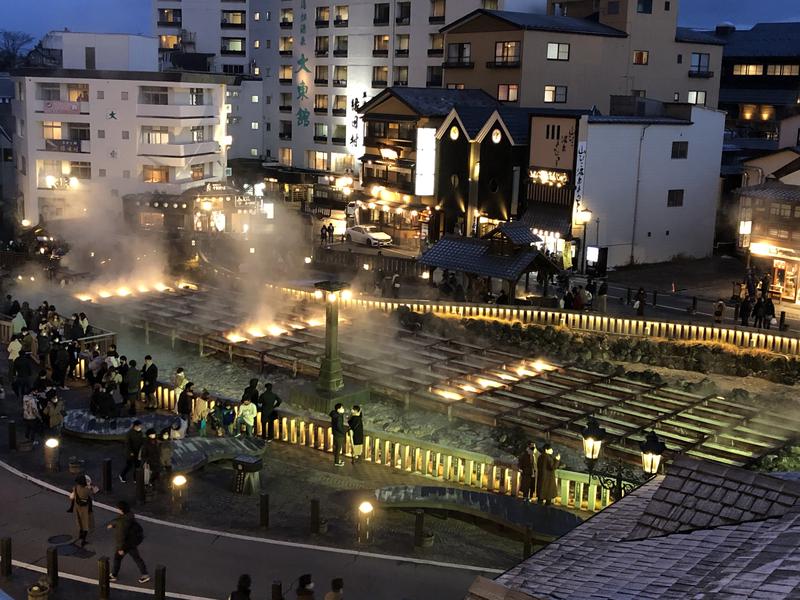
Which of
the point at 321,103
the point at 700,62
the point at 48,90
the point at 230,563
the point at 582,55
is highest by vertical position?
the point at 700,62

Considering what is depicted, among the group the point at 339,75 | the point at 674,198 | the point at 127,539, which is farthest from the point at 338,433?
the point at 339,75

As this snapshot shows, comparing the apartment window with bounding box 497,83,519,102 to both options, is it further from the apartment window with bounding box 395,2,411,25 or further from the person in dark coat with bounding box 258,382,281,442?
the person in dark coat with bounding box 258,382,281,442

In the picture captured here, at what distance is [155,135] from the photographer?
5631 cm

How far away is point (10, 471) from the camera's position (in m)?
18.2

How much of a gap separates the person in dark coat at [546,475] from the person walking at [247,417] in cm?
668

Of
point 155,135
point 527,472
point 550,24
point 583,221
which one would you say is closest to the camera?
point 527,472

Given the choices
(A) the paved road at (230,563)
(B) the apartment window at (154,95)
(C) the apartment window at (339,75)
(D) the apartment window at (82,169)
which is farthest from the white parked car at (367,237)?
(A) the paved road at (230,563)

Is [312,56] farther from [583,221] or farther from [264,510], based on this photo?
[264,510]

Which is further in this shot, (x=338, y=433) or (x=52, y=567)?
(x=338, y=433)

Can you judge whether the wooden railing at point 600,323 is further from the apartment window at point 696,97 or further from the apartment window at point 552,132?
the apartment window at point 696,97

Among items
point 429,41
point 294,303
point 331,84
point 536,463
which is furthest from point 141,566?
point 331,84

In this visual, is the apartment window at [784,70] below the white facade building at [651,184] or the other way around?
the other way around

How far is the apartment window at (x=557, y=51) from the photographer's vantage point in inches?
2034

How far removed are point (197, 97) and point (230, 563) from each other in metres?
47.7
